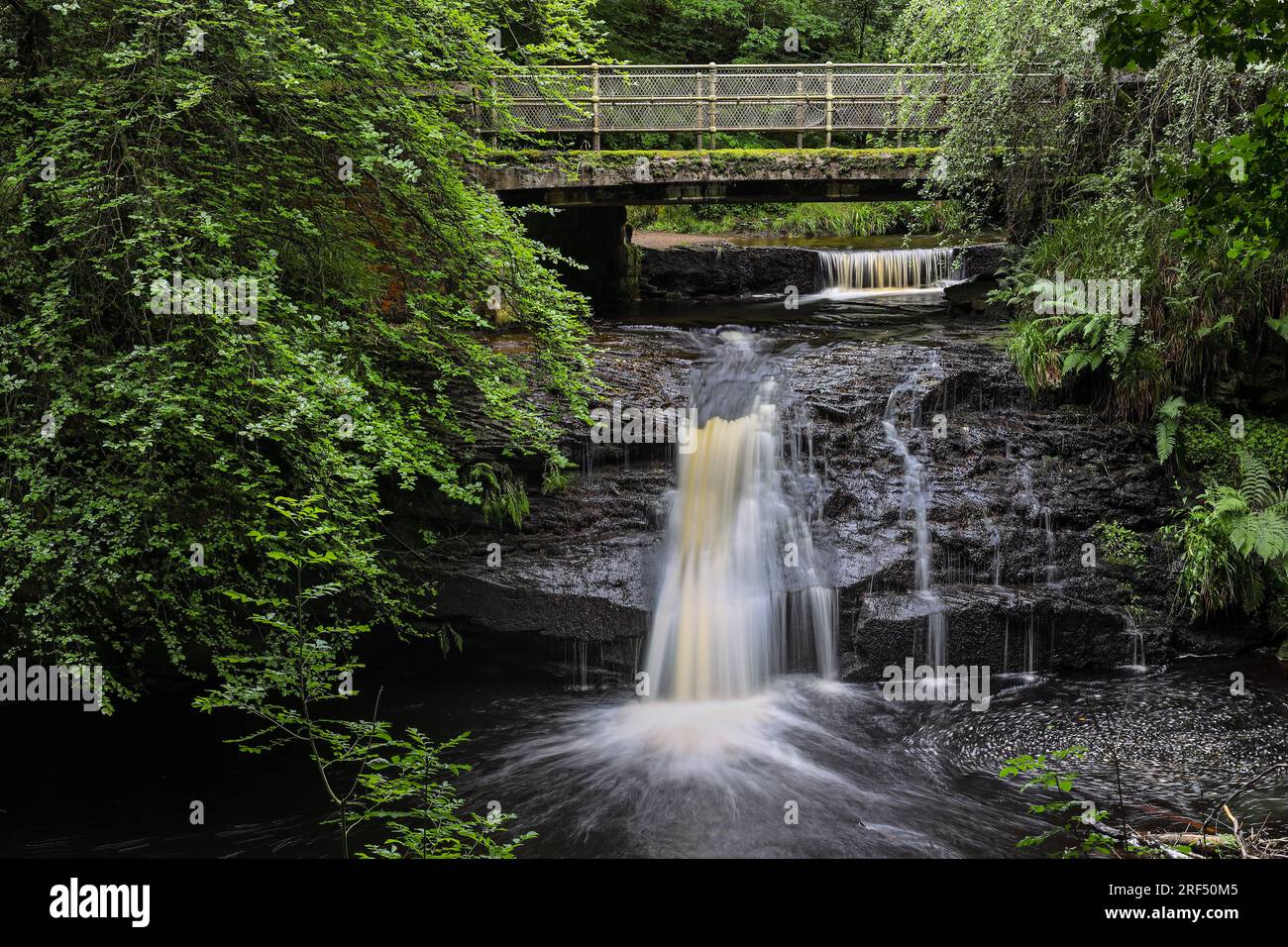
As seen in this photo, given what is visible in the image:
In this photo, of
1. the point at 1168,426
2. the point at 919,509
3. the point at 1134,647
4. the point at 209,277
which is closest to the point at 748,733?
the point at 919,509

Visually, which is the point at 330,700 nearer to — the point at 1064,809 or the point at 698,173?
the point at 1064,809

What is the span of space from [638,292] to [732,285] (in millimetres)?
1696

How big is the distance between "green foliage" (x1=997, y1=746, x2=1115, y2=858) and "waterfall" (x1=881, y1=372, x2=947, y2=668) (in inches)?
62.3

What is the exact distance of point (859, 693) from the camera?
29.2ft

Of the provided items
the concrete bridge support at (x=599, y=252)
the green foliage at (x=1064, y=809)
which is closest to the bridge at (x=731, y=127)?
the concrete bridge support at (x=599, y=252)

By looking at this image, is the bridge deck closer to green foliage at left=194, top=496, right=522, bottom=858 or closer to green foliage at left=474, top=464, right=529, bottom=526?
green foliage at left=474, top=464, right=529, bottom=526

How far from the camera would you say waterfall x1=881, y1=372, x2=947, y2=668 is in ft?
30.0

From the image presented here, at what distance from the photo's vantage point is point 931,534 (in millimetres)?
9633

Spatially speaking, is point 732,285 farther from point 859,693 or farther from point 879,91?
point 859,693

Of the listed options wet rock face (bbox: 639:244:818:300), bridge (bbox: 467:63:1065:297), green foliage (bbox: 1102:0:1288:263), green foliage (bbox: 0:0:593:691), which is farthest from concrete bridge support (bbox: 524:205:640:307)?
green foliage (bbox: 1102:0:1288:263)

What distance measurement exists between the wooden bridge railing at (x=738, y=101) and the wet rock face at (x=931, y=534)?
4314 millimetres

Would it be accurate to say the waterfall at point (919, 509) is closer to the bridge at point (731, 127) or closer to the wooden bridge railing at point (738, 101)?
the bridge at point (731, 127)

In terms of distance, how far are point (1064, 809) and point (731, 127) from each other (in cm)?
1087

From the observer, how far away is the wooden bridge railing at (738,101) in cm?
1297
